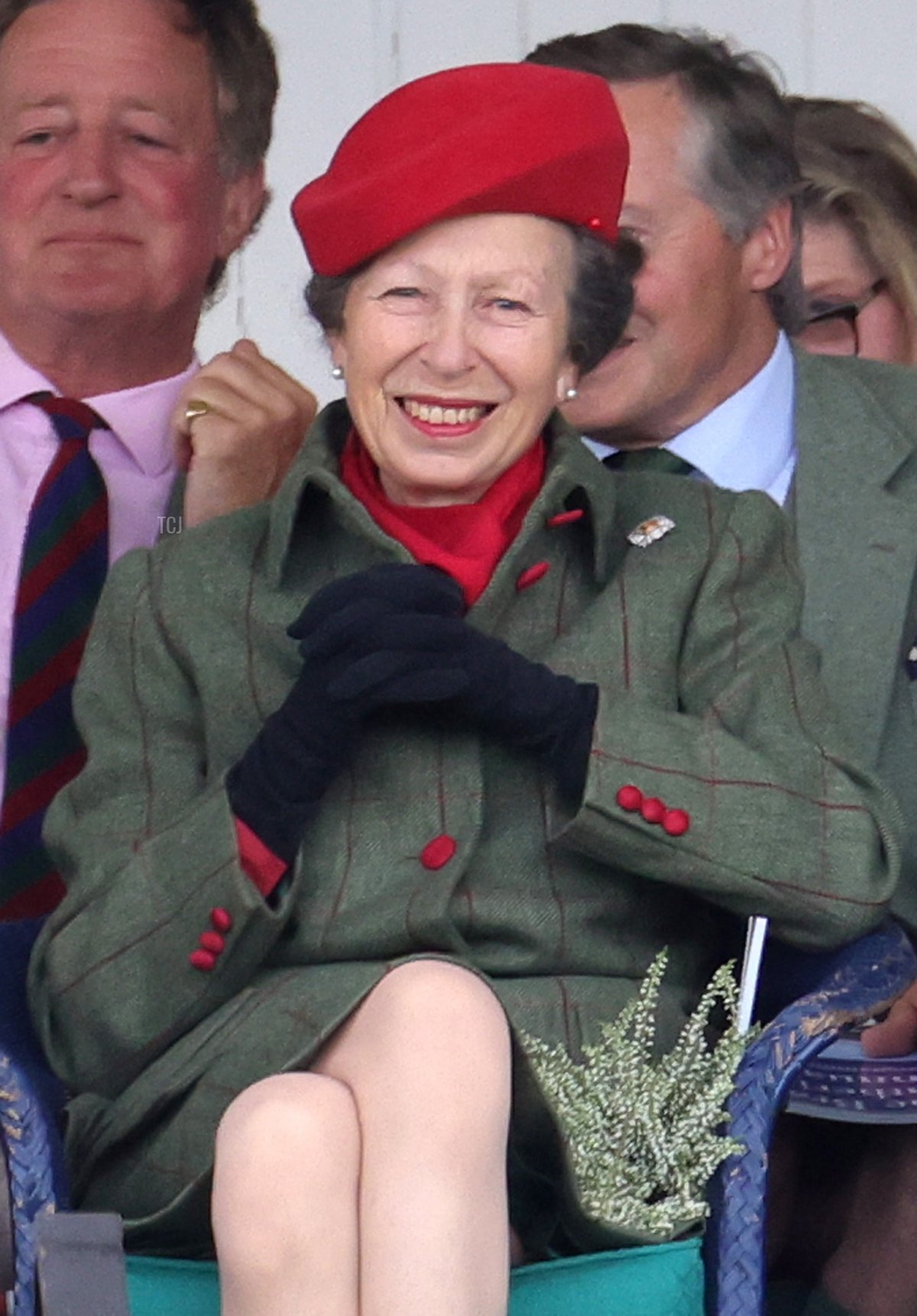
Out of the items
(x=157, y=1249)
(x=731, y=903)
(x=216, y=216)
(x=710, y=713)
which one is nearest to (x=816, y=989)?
(x=731, y=903)

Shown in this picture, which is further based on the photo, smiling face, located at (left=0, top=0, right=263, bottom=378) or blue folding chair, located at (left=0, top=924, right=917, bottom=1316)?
smiling face, located at (left=0, top=0, right=263, bottom=378)

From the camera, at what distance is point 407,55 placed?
161 inches

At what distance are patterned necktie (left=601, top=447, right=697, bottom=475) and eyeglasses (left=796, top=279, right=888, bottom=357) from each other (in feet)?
2.36

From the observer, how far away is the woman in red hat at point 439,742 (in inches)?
101

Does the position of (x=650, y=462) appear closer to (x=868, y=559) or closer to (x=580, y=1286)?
(x=868, y=559)

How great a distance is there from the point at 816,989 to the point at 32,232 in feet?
5.72

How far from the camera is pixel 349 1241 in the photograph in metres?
2.31

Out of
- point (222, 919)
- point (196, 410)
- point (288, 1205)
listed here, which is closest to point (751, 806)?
point (222, 919)

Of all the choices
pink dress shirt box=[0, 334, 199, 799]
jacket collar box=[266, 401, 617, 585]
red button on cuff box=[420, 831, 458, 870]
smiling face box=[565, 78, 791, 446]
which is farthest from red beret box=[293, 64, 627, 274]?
pink dress shirt box=[0, 334, 199, 799]

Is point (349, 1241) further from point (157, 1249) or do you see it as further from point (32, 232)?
point (32, 232)

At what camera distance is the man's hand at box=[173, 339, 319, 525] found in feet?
11.8

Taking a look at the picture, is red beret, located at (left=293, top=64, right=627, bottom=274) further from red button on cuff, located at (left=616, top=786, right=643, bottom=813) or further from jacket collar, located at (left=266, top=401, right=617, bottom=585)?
red button on cuff, located at (left=616, top=786, right=643, bottom=813)

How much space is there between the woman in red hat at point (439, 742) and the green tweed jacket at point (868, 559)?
38cm

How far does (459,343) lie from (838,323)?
1.63 metres
